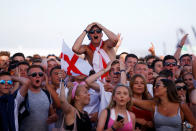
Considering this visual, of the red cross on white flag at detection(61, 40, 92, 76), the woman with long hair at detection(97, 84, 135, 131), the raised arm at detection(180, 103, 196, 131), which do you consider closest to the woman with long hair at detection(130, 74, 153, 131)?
the woman with long hair at detection(97, 84, 135, 131)

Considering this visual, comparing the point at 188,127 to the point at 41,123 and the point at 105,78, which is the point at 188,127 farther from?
the point at 41,123

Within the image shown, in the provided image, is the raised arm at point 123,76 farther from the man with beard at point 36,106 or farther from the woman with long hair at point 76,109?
the man with beard at point 36,106

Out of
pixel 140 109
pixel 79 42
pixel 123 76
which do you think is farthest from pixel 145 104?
pixel 79 42

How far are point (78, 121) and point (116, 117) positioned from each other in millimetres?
533

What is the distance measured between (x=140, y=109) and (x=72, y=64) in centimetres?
180

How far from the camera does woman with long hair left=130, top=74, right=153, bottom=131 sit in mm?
4979

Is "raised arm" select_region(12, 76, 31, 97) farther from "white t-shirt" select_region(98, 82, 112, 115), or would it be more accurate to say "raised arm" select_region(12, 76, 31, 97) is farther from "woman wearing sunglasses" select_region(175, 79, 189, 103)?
"woman wearing sunglasses" select_region(175, 79, 189, 103)

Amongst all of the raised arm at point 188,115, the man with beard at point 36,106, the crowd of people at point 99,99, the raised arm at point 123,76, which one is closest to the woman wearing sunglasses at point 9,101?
the crowd of people at point 99,99

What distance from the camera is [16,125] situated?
4.95 metres

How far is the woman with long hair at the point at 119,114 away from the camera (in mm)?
4352

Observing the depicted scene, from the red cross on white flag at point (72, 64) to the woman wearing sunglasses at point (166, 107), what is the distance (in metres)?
1.53

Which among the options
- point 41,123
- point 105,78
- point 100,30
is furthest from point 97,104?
point 100,30

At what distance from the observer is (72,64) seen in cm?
630

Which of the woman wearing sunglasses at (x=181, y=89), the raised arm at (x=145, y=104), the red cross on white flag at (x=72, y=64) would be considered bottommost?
the raised arm at (x=145, y=104)
